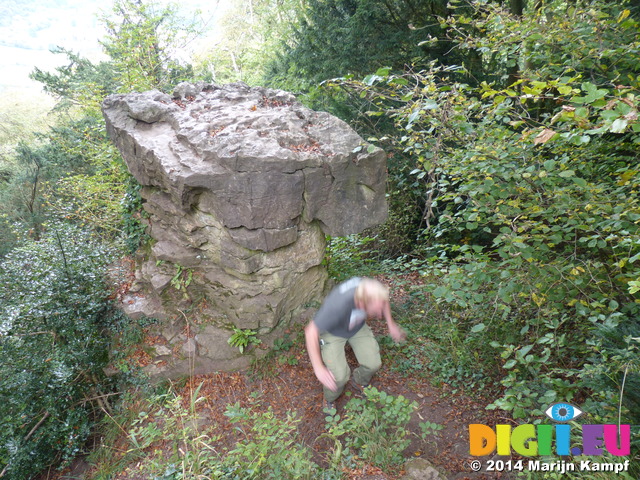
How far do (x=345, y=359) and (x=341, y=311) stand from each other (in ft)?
2.73

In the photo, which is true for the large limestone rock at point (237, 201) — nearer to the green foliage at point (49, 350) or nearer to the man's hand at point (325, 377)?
the green foliage at point (49, 350)

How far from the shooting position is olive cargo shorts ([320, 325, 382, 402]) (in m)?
3.73

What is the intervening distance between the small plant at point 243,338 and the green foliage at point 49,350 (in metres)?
1.92

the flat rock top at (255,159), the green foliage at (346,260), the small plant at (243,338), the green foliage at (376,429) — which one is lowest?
the green foliage at (376,429)

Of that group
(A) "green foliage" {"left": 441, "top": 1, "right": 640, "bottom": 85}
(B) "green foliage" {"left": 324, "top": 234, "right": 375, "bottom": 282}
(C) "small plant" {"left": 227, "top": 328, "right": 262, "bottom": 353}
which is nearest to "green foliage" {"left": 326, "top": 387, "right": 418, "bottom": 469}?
(C) "small plant" {"left": 227, "top": 328, "right": 262, "bottom": 353}

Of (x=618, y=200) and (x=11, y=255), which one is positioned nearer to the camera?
(x=618, y=200)

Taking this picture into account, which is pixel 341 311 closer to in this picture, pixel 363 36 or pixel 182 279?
pixel 182 279

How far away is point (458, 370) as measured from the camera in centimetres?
402

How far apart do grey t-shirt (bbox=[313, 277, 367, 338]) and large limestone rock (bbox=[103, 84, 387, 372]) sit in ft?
3.98

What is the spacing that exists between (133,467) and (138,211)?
344cm

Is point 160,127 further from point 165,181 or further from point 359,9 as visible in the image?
point 359,9

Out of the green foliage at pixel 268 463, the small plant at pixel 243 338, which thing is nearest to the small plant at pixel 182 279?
the small plant at pixel 243 338

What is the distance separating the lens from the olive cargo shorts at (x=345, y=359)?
3.73 m

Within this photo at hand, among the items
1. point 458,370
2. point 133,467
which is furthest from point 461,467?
point 133,467
